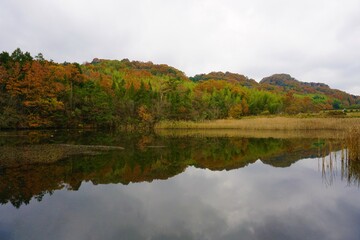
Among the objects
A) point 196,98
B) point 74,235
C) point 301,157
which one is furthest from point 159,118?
point 74,235

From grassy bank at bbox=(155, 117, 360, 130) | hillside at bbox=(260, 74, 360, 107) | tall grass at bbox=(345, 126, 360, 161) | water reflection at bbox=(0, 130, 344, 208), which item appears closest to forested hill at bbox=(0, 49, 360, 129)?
grassy bank at bbox=(155, 117, 360, 130)

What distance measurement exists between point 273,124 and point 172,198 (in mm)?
26186

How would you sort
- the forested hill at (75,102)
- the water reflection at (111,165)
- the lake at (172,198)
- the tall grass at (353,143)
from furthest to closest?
the forested hill at (75,102) < the tall grass at (353,143) < the water reflection at (111,165) < the lake at (172,198)

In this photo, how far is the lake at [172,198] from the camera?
571cm

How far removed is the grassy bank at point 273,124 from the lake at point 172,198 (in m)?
18.0

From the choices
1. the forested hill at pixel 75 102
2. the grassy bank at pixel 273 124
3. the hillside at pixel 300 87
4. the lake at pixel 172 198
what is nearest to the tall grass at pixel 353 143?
the lake at pixel 172 198

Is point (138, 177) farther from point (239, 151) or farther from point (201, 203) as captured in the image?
point (239, 151)

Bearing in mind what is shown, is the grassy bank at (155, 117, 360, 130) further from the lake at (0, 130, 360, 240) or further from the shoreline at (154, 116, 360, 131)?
the lake at (0, 130, 360, 240)

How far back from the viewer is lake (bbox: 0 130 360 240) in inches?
225

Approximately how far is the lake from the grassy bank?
1796cm

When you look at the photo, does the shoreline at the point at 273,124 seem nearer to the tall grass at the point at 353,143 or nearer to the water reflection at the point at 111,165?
the water reflection at the point at 111,165

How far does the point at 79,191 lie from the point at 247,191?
5067 millimetres

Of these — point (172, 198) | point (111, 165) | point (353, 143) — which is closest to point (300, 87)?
point (353, 143)

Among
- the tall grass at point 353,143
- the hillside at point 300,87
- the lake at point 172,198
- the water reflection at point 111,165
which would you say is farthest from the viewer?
the hillside at point 300,87
